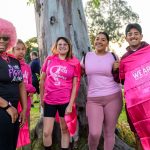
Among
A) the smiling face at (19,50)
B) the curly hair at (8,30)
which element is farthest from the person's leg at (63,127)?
the curly hair at (8,30)

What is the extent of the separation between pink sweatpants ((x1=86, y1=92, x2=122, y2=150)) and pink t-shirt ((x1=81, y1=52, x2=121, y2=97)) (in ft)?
0.29

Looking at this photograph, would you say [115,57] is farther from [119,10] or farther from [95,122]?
[119,10]

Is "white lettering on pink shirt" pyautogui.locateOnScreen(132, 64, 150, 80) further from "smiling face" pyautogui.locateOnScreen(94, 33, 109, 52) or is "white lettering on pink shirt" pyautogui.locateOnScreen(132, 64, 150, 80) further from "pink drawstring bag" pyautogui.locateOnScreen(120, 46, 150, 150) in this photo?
"smiling face" pyautogui.locateOnScreen(94, 33, 109, 52)

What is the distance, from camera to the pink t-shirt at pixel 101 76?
5719 millimetres

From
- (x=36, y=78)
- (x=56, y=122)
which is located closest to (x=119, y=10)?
(x=36, y=78)

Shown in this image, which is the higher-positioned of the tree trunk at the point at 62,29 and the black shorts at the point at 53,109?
the tree trunk at the point at 62,29

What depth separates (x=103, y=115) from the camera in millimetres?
5812

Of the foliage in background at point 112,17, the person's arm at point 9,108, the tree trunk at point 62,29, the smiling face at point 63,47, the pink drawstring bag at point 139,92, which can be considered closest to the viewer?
the person's arm at point 9,108

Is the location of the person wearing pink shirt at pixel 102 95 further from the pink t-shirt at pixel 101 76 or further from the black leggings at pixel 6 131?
the black leggings at pixel 6 131

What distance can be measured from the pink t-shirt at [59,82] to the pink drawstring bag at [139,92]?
94 cm

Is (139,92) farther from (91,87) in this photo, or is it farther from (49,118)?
(49,118)

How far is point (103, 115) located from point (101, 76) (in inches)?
23.3

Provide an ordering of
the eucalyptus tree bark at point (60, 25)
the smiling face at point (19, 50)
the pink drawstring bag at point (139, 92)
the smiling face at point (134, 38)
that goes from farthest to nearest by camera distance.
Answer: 1. the eucalyptus tree bark at point (60, 25)
2. the smiling face at point (19, 50)
3. the smiling face at point (134, 38)
4. the pink drawstring bag at point (139, 92)

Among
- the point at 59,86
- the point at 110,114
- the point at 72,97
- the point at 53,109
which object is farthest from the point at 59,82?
the point at 110,114
